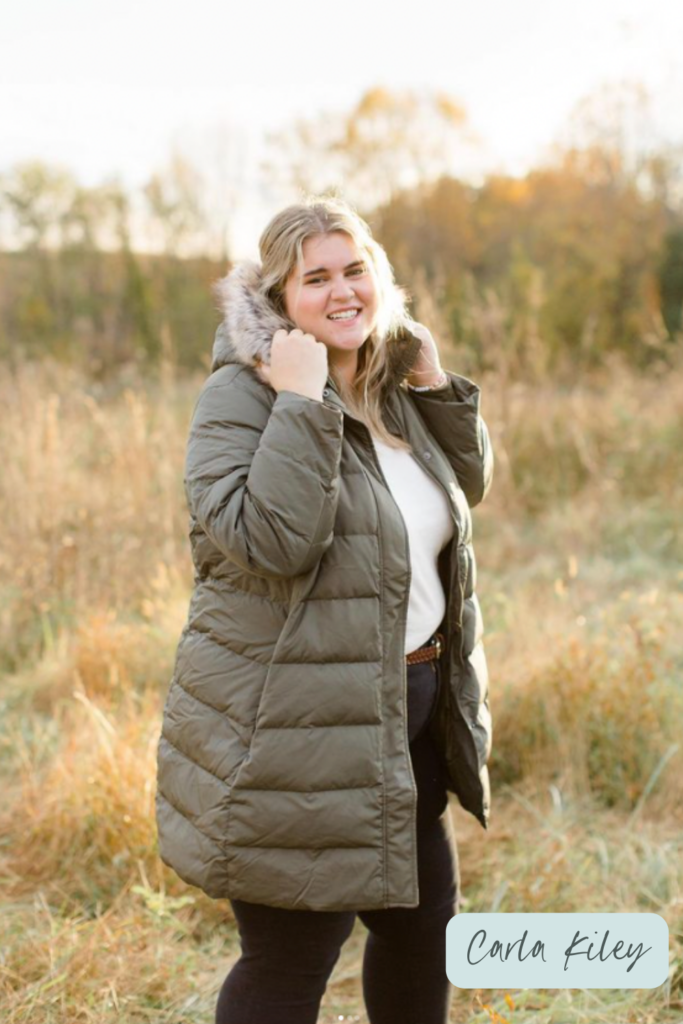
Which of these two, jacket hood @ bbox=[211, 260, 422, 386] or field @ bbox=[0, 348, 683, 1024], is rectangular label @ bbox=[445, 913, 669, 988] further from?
jacket hood @ bbox=[211, 260, 422, 386]

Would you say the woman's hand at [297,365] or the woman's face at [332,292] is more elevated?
the woman's face at [332,292]

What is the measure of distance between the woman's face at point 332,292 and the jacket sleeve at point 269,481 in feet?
0.79

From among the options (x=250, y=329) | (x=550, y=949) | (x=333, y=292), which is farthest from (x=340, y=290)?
(x=550, y=949)

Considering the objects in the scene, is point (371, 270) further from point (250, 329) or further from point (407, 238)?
point (407, 238)

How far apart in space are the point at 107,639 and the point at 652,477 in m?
4.06

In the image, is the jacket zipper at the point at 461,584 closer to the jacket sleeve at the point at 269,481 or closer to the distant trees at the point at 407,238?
the jacket sleeve at the point at 269,481

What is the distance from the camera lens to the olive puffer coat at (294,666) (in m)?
1.54

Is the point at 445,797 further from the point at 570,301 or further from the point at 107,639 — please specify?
the point at 570,301

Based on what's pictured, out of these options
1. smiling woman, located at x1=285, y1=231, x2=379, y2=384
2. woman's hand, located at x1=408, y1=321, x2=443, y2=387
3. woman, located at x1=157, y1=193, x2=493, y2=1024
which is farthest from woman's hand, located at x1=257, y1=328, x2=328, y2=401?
woman's hand, located at x1=408, y1=321, x2=443, y2=387

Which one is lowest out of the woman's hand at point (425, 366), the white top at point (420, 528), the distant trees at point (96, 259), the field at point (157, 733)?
the field at point (157, 733)

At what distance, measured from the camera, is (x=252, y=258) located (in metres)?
1.89

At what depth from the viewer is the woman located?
157 cm

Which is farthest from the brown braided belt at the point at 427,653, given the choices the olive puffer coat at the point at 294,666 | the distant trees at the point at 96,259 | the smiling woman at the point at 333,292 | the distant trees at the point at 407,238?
the distant trees at the point at 96,259

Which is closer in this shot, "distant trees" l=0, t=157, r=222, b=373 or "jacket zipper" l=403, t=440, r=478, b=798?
"jacket zipper" l=403, t=440, r=478, b=798
